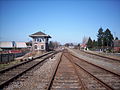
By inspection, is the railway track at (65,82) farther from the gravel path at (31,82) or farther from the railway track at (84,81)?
the gravel path at (31,82)

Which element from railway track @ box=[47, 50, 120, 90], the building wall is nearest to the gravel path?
railway track @ box=[47, 50, 120, 90]

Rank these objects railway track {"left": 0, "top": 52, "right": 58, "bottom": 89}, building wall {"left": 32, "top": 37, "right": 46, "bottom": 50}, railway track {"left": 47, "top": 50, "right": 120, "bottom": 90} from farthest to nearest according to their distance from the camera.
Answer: building wall {"left": 32, "top": 37, "right": 46, "bottom": 50}, railway track {"left": 0, "top": 52, "right": 58, "bottom": 89}, railway track {"left": 47, "top": 50, "right": 120, "bottom": 90}

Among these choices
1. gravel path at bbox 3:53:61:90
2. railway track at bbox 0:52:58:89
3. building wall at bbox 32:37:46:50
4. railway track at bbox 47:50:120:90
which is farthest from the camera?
building wall at bbox 32:37:46:50

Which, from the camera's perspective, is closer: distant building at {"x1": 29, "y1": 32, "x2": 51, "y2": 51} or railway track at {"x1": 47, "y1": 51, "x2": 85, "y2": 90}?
railway track at {"x1": 47, "y1": 51, "x2": 85, "y2": 90}

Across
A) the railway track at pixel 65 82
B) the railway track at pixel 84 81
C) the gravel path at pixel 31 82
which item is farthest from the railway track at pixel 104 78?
the gravel path at pixel 31 82

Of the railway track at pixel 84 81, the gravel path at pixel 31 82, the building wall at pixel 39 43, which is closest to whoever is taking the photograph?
Result: the railway track at pixel 84 81

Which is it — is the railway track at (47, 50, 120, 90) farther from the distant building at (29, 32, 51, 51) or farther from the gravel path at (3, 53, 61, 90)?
the distant building at (29, 32, 51, 51)

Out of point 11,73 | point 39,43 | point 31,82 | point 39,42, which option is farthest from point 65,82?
point 39,42

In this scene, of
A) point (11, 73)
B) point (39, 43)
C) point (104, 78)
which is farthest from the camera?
point (39, 43)

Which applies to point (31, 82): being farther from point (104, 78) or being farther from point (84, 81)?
point (104, 78)

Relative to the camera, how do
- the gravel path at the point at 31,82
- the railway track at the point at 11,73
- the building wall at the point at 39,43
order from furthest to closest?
the building wall at the point at 39,43 → the railway track at the point at 11,73 → the gravel path at the point at 31,82

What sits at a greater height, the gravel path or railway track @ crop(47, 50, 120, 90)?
railway track @ crop(47, 50, 120, 90)

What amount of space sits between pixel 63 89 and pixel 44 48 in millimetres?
50827

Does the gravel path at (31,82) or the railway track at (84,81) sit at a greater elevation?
the railway track at (84,81)
